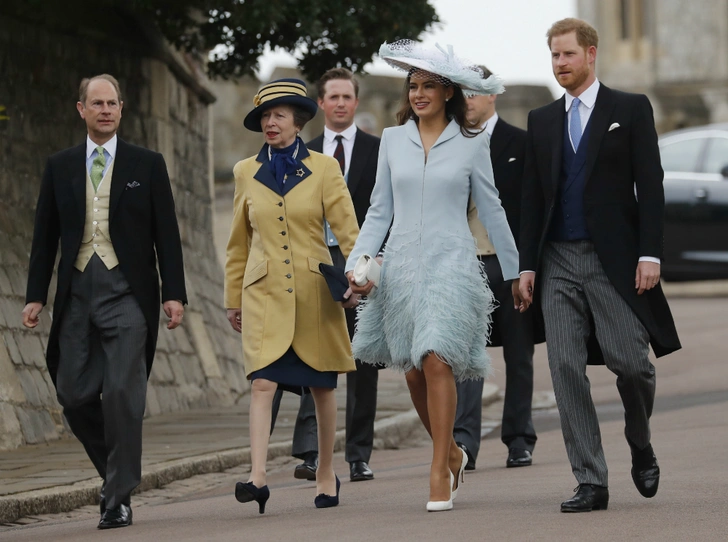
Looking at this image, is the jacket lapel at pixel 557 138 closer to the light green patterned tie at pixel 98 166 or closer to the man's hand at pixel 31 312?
the light green patterned tie at pixel 98 166

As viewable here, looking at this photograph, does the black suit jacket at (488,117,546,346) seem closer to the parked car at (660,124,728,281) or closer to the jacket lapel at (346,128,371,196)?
the jacket lapel at (346,128,371,196)

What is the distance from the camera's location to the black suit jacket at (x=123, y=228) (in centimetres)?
730

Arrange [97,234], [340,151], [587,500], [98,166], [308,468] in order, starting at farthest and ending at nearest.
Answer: [340,151]
[308,468]
[98,166]
[97,234]
[587,500]

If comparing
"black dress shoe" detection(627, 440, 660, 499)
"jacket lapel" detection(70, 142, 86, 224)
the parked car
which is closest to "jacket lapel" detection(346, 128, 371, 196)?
"jacket lapel" detection(70, 142, 86, 224)

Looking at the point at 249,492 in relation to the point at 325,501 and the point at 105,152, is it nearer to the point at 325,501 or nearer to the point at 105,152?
the point at 325,501

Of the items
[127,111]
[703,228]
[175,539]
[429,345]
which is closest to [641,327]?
[429,345]

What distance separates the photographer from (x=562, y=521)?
6258mm

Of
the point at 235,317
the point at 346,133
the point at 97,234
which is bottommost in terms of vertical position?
the point at 235,317

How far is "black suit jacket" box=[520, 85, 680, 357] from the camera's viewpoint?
663 centimetres

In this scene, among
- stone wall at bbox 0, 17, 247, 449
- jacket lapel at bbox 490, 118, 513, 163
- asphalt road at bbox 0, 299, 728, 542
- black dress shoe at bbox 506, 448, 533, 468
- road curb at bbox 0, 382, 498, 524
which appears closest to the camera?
asphalt road at bbox 0, 299, 728, 542

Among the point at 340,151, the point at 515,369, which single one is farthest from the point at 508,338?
the point at 340,151

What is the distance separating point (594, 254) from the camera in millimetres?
6707

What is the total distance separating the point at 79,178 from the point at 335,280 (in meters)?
1.25

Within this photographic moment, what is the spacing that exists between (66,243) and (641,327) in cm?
256
